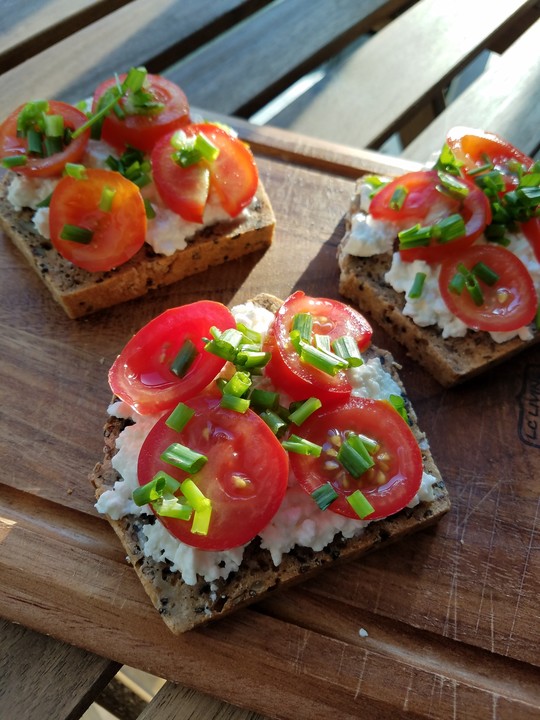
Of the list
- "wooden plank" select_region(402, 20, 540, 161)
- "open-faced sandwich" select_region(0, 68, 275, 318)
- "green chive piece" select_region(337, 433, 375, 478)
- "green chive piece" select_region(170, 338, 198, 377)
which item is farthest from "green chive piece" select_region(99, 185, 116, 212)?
"wooden plank" select_region(402, 20, 540, 161)

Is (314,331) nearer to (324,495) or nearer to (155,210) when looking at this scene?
(324,495)

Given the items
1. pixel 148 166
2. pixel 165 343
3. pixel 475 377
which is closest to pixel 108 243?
pixel 148 166

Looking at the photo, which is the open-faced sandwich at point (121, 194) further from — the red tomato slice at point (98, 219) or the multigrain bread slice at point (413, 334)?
the multigrain bread slice at point (413, 334)

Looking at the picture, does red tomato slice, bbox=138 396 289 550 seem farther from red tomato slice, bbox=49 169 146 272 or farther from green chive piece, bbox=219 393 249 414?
red tomato slice, bbox=49 169 146 272

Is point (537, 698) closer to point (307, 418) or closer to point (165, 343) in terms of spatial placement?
point (307, 418)

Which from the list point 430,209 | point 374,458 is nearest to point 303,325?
point 374,458

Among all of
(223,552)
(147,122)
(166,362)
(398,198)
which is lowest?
(223,552)

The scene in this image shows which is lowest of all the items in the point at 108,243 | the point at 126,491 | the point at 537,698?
the point at 537,698
